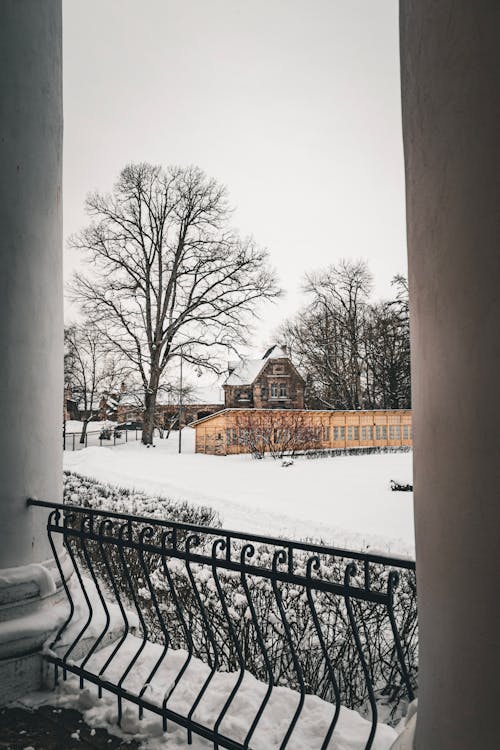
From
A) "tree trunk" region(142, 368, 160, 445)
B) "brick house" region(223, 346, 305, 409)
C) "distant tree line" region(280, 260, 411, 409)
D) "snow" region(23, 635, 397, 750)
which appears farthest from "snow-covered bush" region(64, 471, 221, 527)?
"brick house" region(223, 346, 305, 409)

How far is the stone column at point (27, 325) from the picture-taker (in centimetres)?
271

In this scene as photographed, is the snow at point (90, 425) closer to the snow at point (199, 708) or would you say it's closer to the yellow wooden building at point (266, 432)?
the yellow wooden building at point (266, 432)

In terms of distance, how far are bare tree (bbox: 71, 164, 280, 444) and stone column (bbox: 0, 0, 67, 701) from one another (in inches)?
865

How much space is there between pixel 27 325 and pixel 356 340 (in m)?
33.9

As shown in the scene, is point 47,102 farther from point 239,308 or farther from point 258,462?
point 239,308

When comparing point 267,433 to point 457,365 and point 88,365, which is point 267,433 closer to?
point 88,365

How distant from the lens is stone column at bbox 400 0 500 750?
3.00 ft

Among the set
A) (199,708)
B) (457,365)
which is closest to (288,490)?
(199,708)

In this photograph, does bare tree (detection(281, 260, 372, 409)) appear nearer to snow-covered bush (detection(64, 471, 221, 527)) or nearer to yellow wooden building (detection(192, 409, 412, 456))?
yellow wooden building (detection(192, 409, 412, 456))

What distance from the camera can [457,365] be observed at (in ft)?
3.39

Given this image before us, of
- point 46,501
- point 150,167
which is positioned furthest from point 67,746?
point 150,167

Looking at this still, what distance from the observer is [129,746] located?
90.0 inches

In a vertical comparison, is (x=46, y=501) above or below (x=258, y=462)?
above

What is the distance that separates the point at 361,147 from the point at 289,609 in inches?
492
